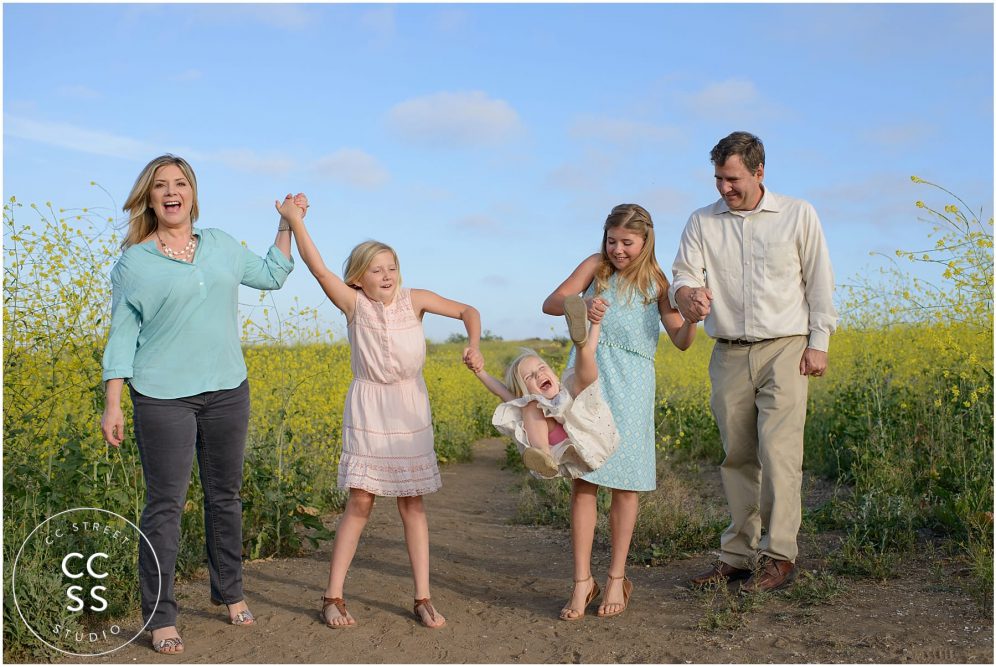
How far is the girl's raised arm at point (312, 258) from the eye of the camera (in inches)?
160

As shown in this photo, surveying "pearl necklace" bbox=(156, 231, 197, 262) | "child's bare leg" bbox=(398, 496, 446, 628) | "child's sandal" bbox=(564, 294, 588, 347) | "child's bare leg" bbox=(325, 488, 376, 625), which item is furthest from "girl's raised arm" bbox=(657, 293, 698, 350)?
"pearl necklace" bbox=(156, 231, 197, 262)

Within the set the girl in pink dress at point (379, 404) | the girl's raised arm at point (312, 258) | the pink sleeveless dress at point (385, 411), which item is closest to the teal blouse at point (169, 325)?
the girl's raised arm at point (312, 258)

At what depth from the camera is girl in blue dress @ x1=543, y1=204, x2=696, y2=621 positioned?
4219 mm

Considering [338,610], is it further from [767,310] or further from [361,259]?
[767,310]

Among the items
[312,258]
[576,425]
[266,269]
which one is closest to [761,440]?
[576,425]

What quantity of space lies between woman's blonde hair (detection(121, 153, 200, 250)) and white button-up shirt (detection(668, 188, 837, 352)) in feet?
7.35

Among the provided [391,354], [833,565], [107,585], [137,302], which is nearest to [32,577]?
[107,585]

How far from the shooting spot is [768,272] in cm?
442

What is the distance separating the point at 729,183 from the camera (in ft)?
14.5

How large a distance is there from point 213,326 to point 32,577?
1333mm

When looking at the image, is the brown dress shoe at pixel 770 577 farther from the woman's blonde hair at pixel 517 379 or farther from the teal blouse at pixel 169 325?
the teal blouse at pixel 169 325

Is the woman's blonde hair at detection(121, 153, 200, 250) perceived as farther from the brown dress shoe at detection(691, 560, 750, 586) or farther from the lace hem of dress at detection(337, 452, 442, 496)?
the brown dress shoe at detection(691, 560, 750, 586)

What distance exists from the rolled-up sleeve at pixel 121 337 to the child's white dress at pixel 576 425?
1522mm

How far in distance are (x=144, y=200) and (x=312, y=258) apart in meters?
0.73
